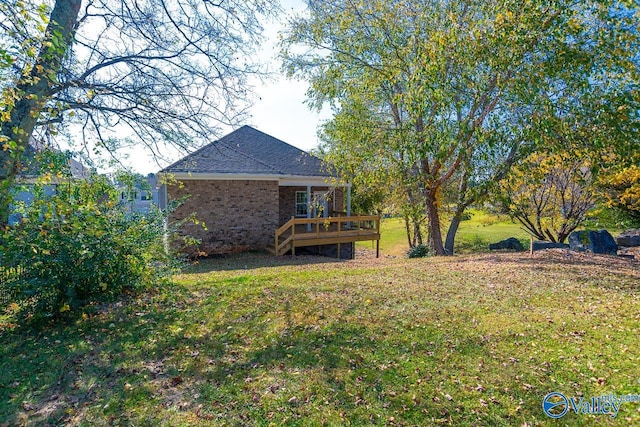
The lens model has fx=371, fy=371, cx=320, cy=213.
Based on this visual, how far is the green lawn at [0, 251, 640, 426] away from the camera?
3.09 metres

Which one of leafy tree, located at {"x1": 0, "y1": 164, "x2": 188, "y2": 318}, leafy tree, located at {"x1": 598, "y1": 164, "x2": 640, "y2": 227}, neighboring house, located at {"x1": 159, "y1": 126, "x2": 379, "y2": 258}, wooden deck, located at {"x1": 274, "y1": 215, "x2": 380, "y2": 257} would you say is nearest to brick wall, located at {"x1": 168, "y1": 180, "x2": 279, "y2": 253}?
neighboring house, located at {"x1": 159, "y1": 126, "x2": 379, "y2": 258}

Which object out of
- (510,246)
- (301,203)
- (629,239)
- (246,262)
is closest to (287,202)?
(301,203)

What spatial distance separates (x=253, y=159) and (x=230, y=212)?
2.54m

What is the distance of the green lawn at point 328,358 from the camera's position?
3.09 m

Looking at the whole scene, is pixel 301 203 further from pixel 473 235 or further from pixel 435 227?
pixel 473 235

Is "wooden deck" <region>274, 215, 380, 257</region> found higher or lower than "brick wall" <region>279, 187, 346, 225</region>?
lower

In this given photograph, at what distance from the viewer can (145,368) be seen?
3742mm

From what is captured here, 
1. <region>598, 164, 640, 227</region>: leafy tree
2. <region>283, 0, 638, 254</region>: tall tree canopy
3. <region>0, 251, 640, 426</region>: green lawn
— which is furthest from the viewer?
<region>598, 164, 640, 227</region>: leafy tree

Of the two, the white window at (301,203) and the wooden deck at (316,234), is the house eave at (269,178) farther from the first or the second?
the wooden deck at (316,234)

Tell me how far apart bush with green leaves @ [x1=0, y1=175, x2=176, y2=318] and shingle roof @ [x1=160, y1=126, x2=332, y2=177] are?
26.2ft

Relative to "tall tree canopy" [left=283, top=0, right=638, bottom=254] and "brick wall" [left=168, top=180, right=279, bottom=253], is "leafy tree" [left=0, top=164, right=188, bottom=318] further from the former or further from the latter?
"brick wall" [left=168, top=180, right=279, bottom=253]

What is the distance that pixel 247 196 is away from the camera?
588 inches

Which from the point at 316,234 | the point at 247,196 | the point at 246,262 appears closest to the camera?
the point at 246,262

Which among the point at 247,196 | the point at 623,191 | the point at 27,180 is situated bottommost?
the point at 27,180
